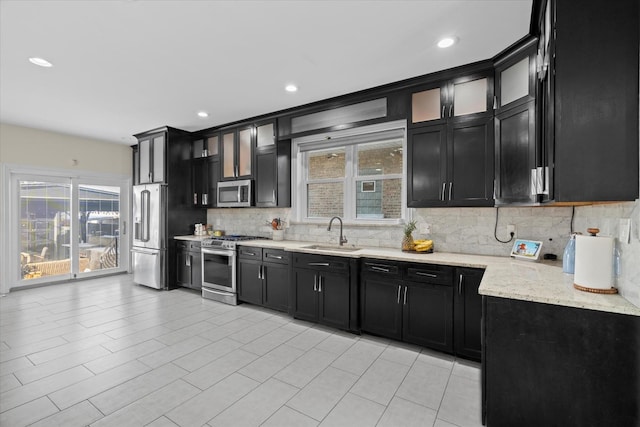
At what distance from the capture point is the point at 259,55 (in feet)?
9.18

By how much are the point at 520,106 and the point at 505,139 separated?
288 millimetres

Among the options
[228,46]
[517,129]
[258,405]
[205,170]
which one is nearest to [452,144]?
[517,129]

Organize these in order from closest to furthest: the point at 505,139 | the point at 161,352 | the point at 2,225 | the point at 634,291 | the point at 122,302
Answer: the point at 634,291
the point at 505,139
the point at 161,352
the point at 122,302
the point at 2,225

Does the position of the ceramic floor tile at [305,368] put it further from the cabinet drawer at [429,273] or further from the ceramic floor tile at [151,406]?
the cabinet drawer at [429,273]

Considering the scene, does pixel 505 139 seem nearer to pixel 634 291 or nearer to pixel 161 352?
pixel 634 291

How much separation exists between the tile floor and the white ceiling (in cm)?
278

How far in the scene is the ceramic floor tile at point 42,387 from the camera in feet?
6.98

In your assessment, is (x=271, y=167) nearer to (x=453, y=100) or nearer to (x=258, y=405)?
(x=453, y=100)

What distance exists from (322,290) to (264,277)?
Result: 97cm

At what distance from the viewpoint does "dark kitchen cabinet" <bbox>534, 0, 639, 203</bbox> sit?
1.47 meters

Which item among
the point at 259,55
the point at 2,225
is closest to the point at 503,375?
the point at 259,55

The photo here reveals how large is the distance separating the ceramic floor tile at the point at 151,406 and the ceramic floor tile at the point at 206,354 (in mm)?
273

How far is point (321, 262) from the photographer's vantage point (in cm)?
348

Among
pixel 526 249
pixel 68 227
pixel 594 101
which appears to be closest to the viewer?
pixel 594 101
